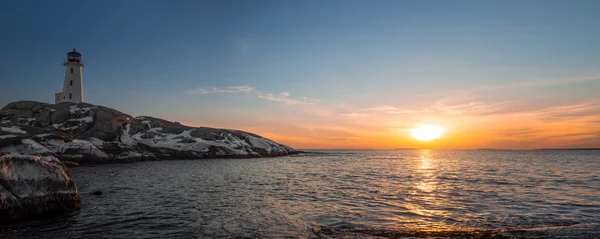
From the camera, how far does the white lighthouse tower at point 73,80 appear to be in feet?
262

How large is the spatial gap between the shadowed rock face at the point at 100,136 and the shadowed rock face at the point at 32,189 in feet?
135

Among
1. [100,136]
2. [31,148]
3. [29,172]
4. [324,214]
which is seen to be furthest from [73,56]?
[324,214]

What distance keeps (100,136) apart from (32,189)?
58452mm

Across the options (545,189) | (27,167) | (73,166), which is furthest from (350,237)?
(73,166)

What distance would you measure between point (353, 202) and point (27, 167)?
50.6ft

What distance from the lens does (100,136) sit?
6325 cm

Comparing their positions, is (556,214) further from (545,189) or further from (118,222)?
(118,222)

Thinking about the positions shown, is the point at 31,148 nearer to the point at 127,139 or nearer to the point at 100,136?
the point at 100,136

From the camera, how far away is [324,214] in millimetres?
13703

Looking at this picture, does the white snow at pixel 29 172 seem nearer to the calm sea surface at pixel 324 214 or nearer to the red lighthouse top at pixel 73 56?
the calm sea surface at pixel 324 214

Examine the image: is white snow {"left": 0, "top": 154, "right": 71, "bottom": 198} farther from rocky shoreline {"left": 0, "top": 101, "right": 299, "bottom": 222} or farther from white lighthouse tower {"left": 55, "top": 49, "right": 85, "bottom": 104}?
white lighthouse tower {"left": 55, "top": 49, "right": 85, "bottom": 104}

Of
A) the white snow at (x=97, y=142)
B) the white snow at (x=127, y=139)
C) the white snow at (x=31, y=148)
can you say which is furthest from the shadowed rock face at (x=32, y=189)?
the white snow at (x=127, y=139)

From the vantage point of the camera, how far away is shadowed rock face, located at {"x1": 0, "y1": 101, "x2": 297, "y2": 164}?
5038 centimetres

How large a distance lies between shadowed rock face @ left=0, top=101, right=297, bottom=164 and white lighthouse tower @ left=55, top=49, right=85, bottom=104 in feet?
25.3
